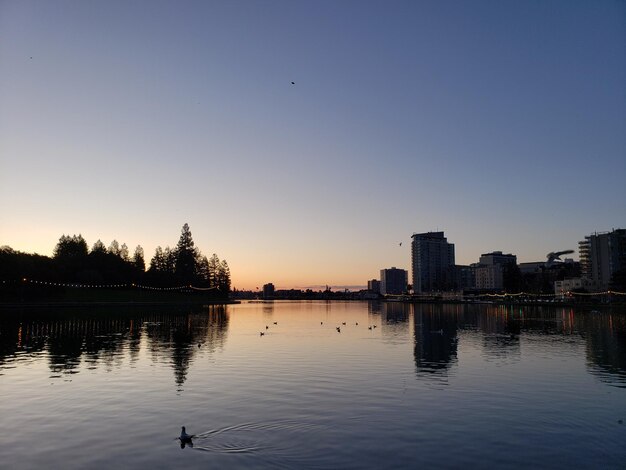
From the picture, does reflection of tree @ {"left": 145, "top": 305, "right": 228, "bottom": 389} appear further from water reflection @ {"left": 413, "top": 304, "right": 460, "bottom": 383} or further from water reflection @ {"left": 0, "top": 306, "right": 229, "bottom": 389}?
water reflection @ {"left": 413, "top": 304, "right": 460, "bottom": 383}

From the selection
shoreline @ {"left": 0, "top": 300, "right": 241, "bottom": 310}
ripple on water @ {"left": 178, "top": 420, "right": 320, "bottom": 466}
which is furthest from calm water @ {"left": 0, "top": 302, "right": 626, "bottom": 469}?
shoreline @ {"left": 0, "top": 300, "right": 241, "bottom": 310}

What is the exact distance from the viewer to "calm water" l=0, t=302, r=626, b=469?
18.8 m

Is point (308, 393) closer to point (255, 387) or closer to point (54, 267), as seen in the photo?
point (255, 387)

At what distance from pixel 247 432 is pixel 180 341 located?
41.9 m

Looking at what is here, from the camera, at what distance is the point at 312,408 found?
2605 cm

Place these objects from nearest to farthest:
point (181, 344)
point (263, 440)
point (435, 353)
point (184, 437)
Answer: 1. point (184, 437)
2. point (263, 440)
3. point (435, 353)
4. point (181, 344)

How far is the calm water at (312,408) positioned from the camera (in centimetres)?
1883

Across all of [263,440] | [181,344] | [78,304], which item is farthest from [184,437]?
[78,304]

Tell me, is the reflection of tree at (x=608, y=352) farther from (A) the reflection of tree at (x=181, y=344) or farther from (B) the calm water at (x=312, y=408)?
(A) the reflection of tree at (x=181, y=344)

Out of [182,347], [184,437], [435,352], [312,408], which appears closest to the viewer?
[184,437]

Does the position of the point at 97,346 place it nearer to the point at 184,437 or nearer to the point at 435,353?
the point at 435,353

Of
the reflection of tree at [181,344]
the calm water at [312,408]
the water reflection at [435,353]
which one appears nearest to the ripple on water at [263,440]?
the calm water at [312,408]

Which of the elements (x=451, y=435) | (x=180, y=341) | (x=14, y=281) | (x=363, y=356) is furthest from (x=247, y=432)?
(x=14, y=281)

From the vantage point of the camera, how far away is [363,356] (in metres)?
48.2
